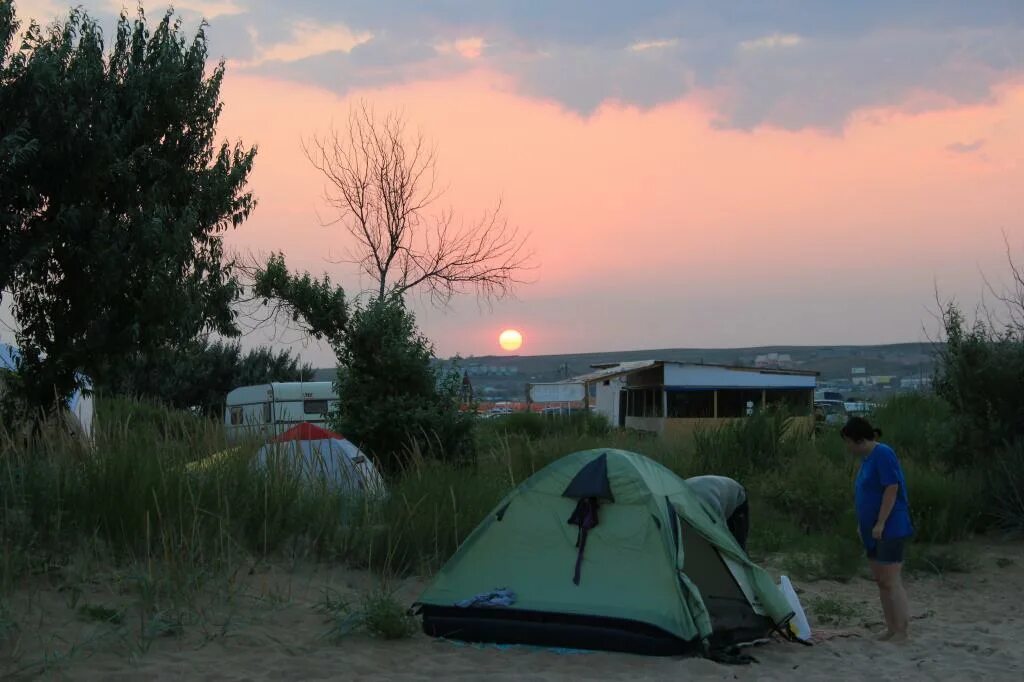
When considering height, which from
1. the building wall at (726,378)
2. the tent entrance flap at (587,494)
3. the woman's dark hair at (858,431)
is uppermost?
the building wall at (726,378)

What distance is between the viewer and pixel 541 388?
148 feet

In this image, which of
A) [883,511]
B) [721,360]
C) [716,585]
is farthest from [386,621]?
[721,360]

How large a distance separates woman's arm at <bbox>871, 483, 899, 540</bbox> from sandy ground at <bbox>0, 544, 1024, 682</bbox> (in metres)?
0.88

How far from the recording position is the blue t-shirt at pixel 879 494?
7.87 meters

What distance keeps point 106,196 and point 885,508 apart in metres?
8.43

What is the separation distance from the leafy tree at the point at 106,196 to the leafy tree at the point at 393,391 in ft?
13.2

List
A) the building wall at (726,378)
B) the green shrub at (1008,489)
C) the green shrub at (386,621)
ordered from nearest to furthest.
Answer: the green shrub at (386,621) → the green shrub at (1008,489) → the building wall at (726,378)

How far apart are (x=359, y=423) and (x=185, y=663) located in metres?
9.46

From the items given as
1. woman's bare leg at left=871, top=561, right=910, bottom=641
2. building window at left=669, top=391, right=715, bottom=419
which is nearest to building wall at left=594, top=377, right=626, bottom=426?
building window at left=669, top=391, right=715, bottom=419

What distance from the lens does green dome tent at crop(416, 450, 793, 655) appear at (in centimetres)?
729

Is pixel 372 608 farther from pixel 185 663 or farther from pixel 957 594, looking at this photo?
pixel 957 594

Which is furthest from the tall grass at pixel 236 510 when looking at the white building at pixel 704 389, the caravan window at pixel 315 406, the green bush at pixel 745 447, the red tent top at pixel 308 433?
the white building at pixel 704 389

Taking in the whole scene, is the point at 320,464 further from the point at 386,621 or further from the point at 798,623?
the point at 798,623

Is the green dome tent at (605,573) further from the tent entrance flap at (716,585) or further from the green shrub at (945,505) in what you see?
the green shrub at (945,505)
